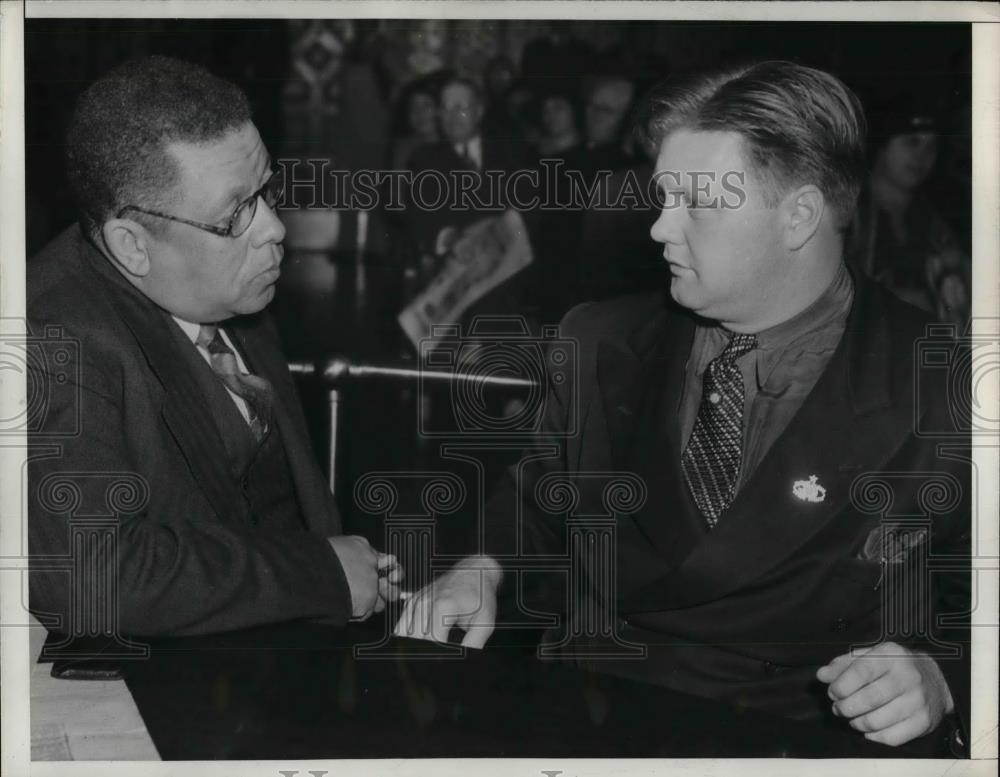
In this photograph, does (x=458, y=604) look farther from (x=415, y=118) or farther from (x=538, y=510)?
(x=415, y=118)

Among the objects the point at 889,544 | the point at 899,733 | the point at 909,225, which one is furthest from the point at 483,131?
the point at 899,733

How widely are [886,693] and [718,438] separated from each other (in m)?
0.55

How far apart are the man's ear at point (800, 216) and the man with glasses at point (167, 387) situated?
94cm

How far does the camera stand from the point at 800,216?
2080 mm

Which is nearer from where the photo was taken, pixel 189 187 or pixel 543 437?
pixel 189 187

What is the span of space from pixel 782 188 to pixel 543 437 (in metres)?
0.63

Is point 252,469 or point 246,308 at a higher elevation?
point 246,308

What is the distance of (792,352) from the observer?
2082 millimetres

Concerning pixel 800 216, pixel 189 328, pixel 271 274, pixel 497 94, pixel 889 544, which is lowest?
pixel 889 544

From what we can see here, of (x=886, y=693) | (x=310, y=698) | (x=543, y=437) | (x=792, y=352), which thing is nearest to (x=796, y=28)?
(x=792, y=352)

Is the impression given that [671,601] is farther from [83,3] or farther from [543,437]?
[83,3]

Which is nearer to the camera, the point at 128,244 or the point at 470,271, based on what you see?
the point at 128,244

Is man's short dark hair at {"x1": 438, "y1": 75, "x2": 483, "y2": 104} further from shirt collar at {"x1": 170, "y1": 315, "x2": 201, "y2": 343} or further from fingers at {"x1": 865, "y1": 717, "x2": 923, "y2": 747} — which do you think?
fingers at {"x1": 865, "y1": 717, "x2": 923, "y2": 747}

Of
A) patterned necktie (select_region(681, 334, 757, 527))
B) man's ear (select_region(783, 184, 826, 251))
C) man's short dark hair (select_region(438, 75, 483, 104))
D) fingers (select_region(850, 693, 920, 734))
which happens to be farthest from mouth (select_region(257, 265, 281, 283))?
fingers (select_region(850, 693, 920, 734))
